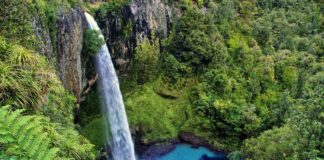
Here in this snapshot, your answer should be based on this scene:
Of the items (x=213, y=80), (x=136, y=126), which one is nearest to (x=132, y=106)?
(x=136, y=126)

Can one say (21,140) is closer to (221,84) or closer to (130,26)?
(130,26)

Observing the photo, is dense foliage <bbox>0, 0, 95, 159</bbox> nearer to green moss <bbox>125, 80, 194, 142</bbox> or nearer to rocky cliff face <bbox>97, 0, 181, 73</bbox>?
rocky cliff face <bbox>97, 0, 181, 73</bbox>

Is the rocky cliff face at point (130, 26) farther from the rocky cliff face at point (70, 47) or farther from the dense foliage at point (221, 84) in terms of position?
the rocky cliff face at point (70, 47)

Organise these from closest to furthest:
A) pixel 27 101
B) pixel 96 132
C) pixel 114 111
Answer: pixel 27 101, pixel 114 111, pixel 96 132

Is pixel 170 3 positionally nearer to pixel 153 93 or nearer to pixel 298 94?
pixel 153 93

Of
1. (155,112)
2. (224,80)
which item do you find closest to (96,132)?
(155,112)

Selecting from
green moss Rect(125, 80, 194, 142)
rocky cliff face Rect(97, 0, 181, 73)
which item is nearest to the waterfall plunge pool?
green moss Rect(125, 80, 194, 142)
